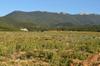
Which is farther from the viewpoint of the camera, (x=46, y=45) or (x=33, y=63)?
(x=46, y=45)

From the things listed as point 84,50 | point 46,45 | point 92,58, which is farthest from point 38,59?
point 46,45

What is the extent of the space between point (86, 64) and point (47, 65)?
204 cm

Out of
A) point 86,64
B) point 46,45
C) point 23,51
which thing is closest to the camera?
point 86,64

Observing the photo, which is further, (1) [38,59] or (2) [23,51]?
(2) [23,51]

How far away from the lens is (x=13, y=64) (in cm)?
1919

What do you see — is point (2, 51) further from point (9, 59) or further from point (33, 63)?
point (33, 63)

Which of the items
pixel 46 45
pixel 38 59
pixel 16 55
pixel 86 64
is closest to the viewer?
pixel 86 64

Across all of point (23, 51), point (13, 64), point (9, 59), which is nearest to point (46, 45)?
point (23, 51)

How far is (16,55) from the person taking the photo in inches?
910

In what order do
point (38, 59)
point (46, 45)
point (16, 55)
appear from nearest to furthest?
point (38, 59) → point (16, 55) → point (46, 45)

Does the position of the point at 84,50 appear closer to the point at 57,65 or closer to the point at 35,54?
the point at 35,54

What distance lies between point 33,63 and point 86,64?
296 centimetres

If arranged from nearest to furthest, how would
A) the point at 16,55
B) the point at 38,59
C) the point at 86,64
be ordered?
1. the point at 86,64
2. the point at 38,59
3. the point at 16,55

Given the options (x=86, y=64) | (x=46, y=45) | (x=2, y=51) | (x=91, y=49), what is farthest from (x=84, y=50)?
Answer: (x=86, y=64)
